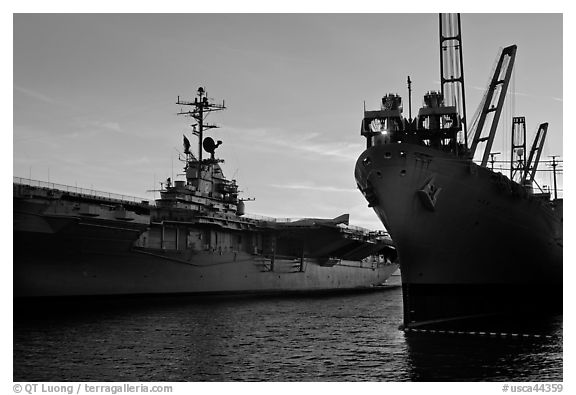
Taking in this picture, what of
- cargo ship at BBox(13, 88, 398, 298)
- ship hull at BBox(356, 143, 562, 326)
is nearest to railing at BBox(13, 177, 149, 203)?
cargo ship at BBox(13, 88, 398, 298)

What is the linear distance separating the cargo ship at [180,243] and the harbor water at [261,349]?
325 cm

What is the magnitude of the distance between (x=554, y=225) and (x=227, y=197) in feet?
79.8

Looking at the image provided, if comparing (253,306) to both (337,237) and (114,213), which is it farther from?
(337,237)

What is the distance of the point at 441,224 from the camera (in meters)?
20.8

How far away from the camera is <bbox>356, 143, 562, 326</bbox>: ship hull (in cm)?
2052

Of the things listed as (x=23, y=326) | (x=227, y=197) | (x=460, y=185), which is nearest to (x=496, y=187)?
(x=460, y=185)

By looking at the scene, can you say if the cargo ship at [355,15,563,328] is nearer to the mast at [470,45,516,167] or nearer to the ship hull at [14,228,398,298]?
the mast at [470,45,516,167]

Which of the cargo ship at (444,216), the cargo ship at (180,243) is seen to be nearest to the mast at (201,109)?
the cargo ship at (180,243)

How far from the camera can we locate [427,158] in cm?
2050

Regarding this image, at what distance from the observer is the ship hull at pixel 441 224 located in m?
20.5

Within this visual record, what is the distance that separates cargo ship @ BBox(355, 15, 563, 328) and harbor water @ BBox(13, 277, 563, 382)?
1.73 metres

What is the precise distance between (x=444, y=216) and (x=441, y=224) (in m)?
0.29

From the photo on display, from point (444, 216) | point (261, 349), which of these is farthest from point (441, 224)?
point (261, 349)
